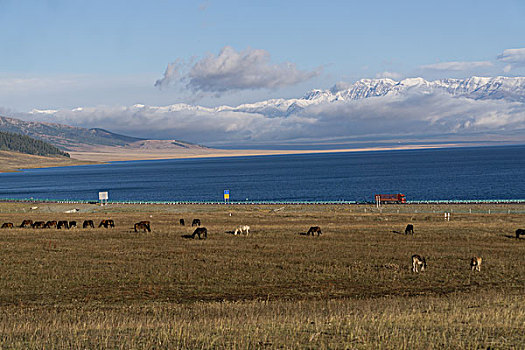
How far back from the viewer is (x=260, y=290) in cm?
2567

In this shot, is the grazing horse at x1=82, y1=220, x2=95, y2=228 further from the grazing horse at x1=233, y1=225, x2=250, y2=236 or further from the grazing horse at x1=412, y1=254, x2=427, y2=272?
the grazing horse at x1=412, y1=254, x2=427, y2=272

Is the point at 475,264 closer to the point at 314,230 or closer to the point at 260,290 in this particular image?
the point at 260,290

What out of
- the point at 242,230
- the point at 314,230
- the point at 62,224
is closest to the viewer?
the point at 314,230

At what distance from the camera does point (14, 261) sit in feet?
108

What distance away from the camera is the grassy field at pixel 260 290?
15.9 m

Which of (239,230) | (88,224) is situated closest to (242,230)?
(239,230)

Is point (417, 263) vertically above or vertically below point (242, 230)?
above

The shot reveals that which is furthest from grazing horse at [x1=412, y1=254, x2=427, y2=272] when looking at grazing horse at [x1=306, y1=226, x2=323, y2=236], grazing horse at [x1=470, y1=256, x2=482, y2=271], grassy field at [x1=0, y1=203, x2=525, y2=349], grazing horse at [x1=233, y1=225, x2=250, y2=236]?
grazing horse at [x1=233, y1=225, x2=250, y2=236]

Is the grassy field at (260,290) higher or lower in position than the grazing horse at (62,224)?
higher

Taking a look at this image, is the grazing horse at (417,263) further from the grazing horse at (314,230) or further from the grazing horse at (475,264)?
the grazing horse at (314,230)

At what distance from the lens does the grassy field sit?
52.1 ft

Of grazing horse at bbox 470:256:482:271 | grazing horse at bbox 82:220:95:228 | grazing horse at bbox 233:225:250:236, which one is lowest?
grazing horse at bbox 82:220:95:228

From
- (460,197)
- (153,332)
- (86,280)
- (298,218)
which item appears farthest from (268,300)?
(460,197)

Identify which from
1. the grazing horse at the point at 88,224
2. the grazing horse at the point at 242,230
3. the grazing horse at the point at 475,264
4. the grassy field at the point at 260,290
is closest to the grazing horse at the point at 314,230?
the grassy field at the point at 260,290
